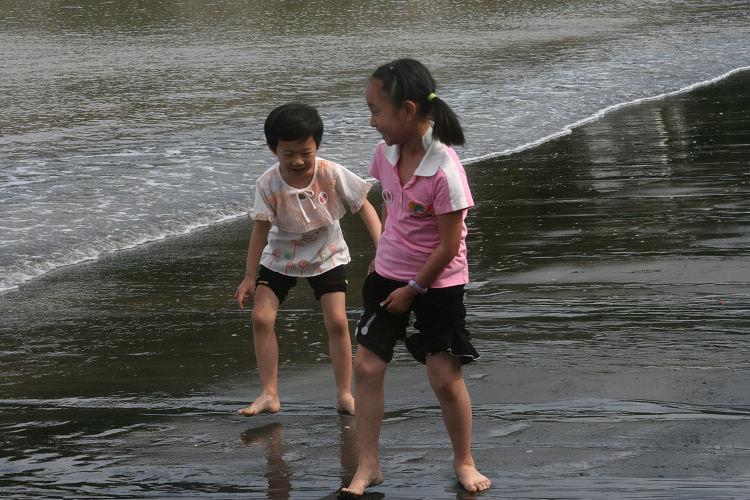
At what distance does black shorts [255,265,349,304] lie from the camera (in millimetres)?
3982

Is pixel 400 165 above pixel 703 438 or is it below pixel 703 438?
above

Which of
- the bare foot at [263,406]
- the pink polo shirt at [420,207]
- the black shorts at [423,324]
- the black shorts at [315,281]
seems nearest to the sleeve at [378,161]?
the pink polo shirt at [420,207]

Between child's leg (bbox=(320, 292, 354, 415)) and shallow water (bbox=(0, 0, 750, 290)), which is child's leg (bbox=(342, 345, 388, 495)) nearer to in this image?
child's leg (bbox=(320, 292, 354, 415))

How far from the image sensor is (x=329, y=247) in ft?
13.1

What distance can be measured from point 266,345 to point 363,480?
97cm

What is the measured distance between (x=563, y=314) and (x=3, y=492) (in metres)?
2.69

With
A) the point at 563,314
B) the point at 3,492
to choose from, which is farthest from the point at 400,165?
the point at 563,314

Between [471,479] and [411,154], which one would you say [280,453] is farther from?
[411,154]

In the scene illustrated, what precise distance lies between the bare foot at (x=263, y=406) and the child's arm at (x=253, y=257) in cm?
35

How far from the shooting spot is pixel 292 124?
3729 mm

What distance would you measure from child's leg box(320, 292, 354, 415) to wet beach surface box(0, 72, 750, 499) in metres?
0.10

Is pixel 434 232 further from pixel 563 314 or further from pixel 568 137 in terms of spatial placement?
pixel 568 137

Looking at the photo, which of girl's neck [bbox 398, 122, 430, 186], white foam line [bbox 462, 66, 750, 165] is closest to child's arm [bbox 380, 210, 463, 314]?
girl's neck [bbox 398, 122, 430, 186]

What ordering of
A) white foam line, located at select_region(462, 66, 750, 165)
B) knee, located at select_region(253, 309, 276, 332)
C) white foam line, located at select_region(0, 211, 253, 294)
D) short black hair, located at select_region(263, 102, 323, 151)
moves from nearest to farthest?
1. short black hair, located at select_region(263, 102, 323, 151)
2. knee, located at select_region(253, 309, 276, 332)
3. white foam line, located at select_region(0, 211, 253, 294)
4. white foam line, located at select_region(462, 66, 750, 165)
